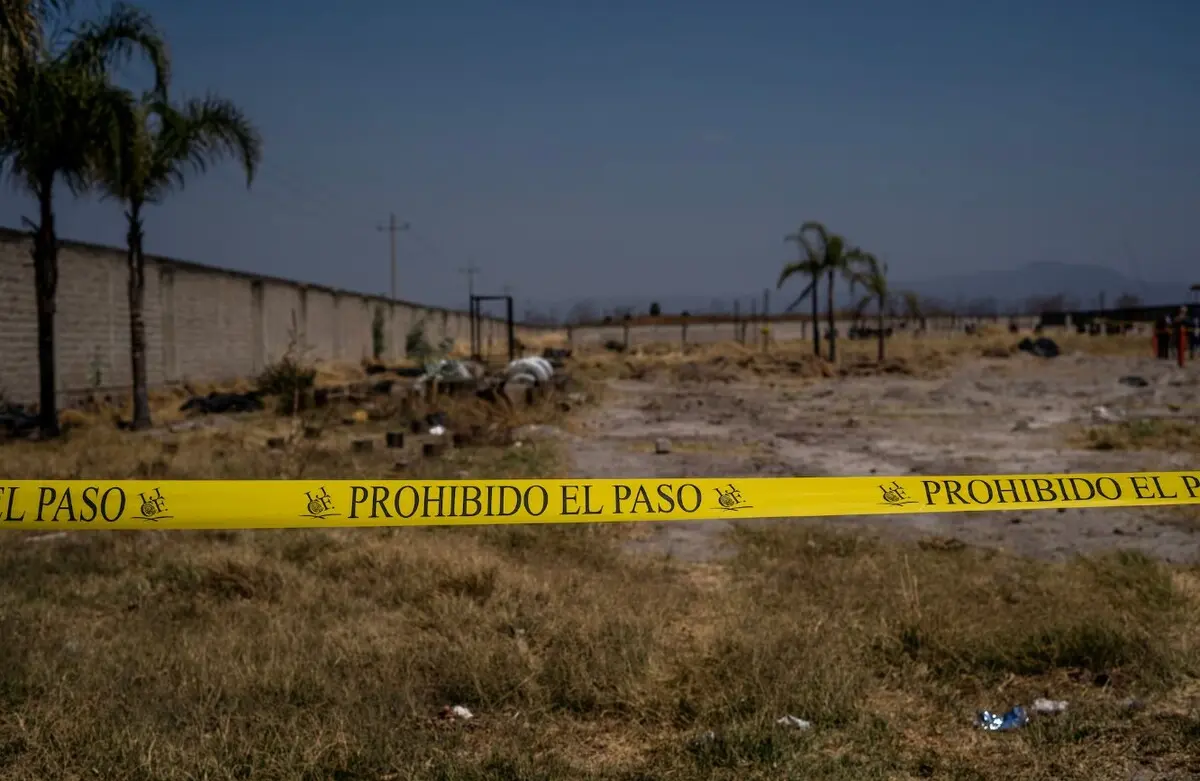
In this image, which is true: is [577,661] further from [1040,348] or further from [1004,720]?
[1040,348]

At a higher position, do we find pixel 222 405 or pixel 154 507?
pixel 154 507

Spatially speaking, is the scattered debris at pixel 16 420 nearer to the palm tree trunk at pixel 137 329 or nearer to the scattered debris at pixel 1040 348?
the palm tree trunk at pixel 137 329

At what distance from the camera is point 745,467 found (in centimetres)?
1301

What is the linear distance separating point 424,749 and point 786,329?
275ft

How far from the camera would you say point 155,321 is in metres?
23.6

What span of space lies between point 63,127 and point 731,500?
512 inches

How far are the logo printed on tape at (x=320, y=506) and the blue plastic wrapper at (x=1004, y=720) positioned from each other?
2.92 metres

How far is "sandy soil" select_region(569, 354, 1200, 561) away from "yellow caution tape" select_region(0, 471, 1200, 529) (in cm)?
295

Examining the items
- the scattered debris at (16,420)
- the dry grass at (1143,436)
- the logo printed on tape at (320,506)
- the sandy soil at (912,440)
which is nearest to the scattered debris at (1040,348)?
the sandy soil at (912,440)

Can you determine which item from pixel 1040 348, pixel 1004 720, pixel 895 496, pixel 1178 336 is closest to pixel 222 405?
pixel 895 496

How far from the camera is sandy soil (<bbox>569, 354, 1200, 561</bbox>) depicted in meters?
8.90

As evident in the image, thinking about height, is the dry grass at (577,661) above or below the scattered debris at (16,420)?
below

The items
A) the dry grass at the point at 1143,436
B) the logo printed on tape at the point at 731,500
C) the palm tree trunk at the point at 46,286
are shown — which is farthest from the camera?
the palm tree trunk at the point at 46,286

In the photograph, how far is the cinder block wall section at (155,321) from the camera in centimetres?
1858
